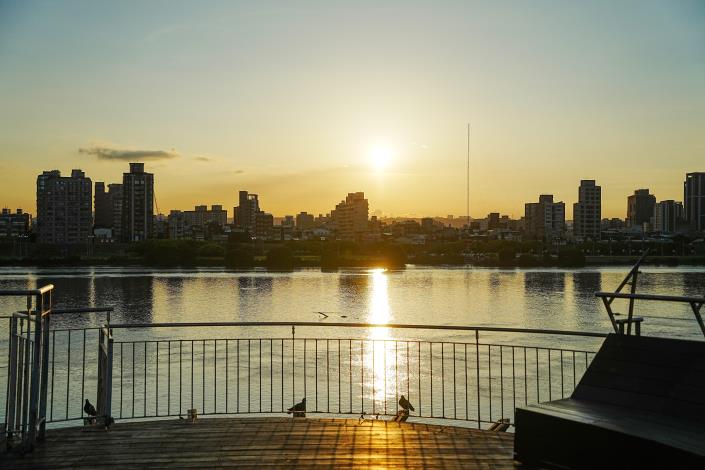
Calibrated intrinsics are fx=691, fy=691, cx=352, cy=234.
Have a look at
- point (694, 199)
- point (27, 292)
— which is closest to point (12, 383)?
point (27, 292)

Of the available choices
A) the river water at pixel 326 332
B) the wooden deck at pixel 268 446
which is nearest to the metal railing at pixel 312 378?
the river water at pixel 326 332

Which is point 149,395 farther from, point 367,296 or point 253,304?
point 367,296

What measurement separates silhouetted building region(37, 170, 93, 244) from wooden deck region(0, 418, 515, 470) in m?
170

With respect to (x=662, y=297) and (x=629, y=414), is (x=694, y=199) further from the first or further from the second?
(x=629, y=414)

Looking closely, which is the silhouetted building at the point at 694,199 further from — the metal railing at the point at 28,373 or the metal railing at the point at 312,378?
the metal railing at the point at 28,373

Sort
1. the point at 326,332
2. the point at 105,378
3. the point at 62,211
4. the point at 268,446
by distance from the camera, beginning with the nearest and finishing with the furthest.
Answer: the point at 268,446 → the point at 105,378 → the point at 326,332 → the point at 62,211

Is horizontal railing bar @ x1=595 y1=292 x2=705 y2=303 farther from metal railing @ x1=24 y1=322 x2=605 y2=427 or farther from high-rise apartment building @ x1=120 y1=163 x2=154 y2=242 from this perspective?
high-rise apartment building @ x1=120 y1=163 x2=154 y2=242

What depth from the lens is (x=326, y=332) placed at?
3828 cm

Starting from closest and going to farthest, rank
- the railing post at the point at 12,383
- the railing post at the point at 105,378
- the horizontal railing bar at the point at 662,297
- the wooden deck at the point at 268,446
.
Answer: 1. the horizontal railing bar at the point at 662,297
2. the wooden deck at the point at 268,446
3. the railing post at the point at 12,383
4. the railing post at the point at 105,378

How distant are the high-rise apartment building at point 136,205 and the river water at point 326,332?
10149 centimetres

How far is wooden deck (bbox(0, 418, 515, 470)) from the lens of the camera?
5.43m

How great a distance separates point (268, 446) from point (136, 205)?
651 feet

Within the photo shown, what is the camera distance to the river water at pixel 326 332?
19.4 m

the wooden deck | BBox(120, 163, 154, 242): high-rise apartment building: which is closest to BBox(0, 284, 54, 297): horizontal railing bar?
the wooden deck
